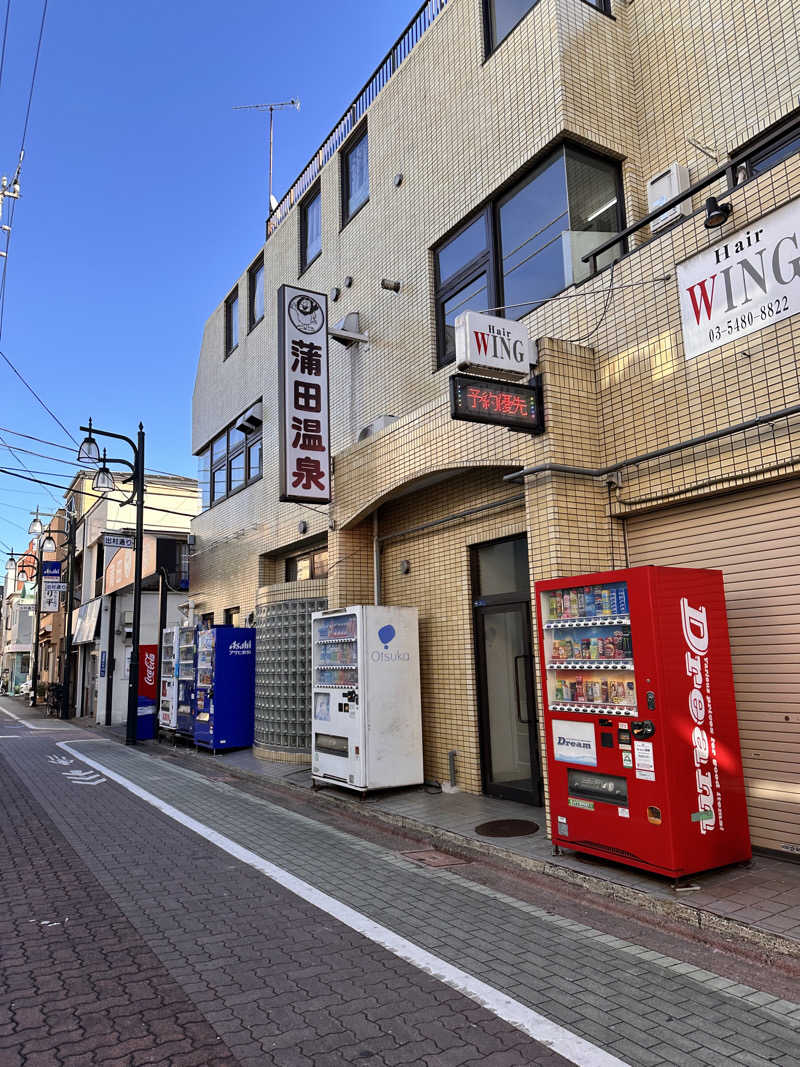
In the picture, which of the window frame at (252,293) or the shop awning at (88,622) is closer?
the window frame at (252,293)

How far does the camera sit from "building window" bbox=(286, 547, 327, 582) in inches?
572

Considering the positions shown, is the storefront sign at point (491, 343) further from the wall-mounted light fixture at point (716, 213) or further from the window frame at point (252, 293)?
the window frame at point (252, 293)

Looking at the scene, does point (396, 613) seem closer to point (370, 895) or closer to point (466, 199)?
point (370, 895)

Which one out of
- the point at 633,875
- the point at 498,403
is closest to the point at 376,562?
the point at 498,403

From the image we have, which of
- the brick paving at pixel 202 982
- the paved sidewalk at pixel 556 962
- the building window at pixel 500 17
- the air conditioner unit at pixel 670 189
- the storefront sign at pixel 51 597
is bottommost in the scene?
the paved sidewalk at pixel 556 962

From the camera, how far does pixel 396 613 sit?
991cm

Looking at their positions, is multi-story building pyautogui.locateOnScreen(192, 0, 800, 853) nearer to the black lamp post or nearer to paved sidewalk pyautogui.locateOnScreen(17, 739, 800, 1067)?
paved sidewalk pyautogui.locateOnScreen(17, 739, 800, 1067)

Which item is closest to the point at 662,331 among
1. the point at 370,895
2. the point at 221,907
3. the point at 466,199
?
the point at 466,199

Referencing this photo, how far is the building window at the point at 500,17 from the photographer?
10008mm

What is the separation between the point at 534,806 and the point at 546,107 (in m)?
8.58

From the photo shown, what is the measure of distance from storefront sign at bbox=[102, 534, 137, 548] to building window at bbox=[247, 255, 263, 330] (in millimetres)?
6522

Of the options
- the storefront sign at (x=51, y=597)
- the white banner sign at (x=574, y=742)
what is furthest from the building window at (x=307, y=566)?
the storefront sign at (x=51, y=597)

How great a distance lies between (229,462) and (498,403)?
13.8 metres

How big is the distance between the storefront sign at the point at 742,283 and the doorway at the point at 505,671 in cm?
330
